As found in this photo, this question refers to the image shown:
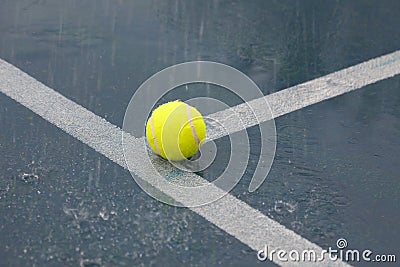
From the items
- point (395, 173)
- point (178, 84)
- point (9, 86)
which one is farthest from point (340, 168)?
point (9, 86)

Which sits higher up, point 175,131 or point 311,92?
point 311,92

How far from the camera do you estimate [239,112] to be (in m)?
5.14

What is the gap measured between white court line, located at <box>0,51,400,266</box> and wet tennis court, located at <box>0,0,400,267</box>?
0.04 ft

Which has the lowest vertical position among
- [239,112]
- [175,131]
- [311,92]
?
[175,131]

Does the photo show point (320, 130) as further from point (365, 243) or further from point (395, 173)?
point (365, 243)

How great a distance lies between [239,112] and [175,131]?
34.1 inches

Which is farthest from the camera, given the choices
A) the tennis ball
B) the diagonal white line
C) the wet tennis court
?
the diagonal white line

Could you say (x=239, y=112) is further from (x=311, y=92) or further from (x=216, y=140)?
(x=311, y=92)

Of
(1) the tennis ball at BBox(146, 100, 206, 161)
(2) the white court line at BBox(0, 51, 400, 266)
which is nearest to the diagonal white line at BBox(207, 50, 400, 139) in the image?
(2) the white court line at BBox(0, 51, 400, 266)

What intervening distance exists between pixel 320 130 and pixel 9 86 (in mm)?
2106

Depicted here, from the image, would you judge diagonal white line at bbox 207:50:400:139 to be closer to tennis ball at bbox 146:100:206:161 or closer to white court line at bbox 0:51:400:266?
white court line at bbox 0:51:400:266

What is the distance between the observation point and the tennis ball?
4391 millimetres

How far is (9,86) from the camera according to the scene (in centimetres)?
527

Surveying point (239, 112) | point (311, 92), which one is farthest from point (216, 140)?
Result: point (311, 92)
